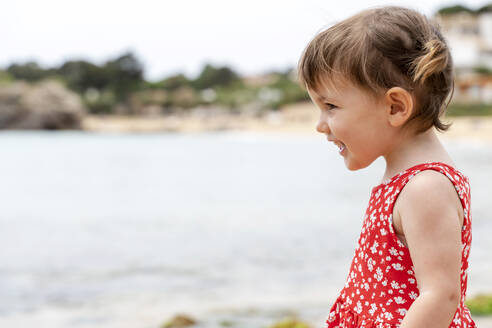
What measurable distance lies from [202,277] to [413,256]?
558cm

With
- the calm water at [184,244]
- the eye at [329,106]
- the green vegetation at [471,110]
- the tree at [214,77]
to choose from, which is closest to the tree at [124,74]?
the tree at [214,77]

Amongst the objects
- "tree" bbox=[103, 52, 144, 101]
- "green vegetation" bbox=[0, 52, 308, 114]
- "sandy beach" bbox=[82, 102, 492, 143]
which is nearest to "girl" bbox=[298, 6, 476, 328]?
"sandy beach" bbox=[82, 102, 492, 143]

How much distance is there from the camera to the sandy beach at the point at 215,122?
44750 millimetres

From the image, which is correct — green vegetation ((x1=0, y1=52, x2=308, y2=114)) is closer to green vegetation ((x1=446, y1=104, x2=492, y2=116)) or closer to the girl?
green vegetation ((x1=446, y1=104, x2=492, y2=116))

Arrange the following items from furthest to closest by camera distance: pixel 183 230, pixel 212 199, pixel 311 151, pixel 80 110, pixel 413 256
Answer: pixel 80 110, pixel 311 151, pixel 212 199, pixel 183 230, pixel 413 256

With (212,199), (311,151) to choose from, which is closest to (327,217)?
(212,199)

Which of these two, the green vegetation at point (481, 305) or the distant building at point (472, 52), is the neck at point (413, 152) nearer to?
the green vegetation at point (481, 305)

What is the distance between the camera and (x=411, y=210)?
116 centimetres

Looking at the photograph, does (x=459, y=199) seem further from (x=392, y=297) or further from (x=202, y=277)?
(x=202, y=277)

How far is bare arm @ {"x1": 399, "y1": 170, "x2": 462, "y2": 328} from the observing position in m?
1.13

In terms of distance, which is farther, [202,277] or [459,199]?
[202,277]

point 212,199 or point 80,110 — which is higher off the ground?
point 80,110

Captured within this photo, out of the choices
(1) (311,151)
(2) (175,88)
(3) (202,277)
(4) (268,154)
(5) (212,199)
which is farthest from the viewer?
(2) (175,88)

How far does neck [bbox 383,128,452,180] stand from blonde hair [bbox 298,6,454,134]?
23 millimetres
